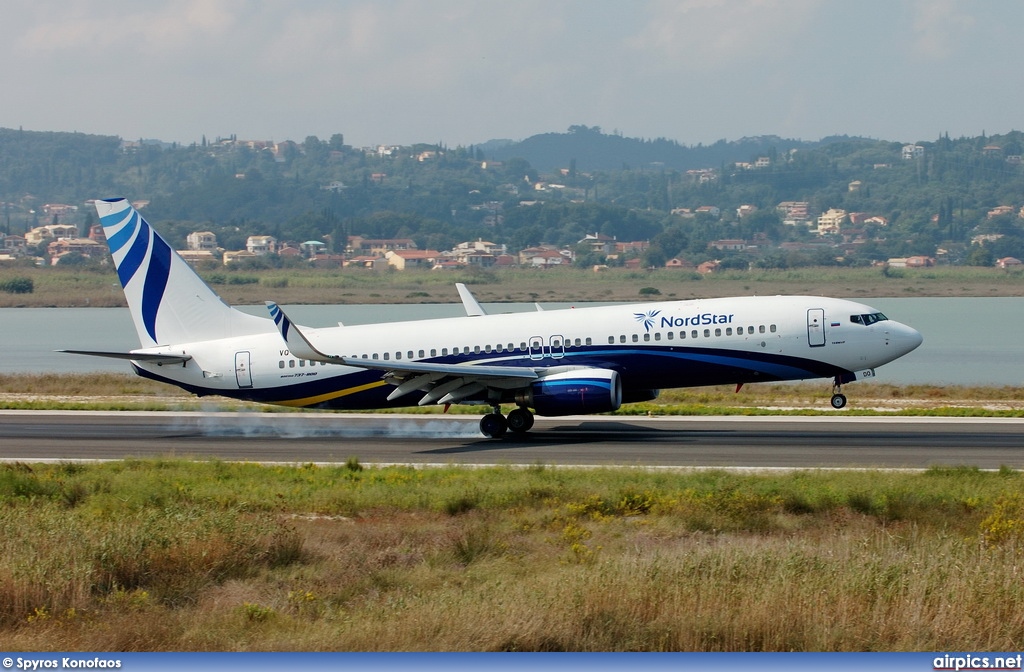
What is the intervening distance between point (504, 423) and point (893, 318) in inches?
3649

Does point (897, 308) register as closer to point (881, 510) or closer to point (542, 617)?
point (881, 510)

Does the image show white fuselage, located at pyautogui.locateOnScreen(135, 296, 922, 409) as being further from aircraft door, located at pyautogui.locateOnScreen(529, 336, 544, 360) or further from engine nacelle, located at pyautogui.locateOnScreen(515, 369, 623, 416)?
engine nacelle, located at pyautogui.locateOnScreen(515, 369, 623, 416)

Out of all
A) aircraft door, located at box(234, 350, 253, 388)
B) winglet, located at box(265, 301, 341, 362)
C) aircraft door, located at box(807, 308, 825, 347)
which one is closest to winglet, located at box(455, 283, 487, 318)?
aircraft door, located at box(234, 350, 253, 388)

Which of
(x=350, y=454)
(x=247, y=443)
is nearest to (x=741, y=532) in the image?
(x=350, y=454)

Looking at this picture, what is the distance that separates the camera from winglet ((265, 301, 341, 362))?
32.5 metres

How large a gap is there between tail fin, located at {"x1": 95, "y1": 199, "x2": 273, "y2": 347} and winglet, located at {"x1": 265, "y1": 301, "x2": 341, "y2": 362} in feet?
22.0

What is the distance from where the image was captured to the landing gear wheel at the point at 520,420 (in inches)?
1451

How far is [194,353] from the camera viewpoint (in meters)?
38.8

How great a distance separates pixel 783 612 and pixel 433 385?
72.6 feet

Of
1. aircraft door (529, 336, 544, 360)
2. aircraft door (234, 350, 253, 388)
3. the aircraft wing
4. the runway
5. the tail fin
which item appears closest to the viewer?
the runway

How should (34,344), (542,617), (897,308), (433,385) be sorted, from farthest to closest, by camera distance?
(897,308), (34,344), (433,385), (542,617)

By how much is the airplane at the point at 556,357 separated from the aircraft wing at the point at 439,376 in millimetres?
50

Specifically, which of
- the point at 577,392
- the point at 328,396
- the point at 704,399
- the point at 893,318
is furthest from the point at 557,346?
the point at 893,318

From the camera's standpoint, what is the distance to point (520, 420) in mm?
36844
